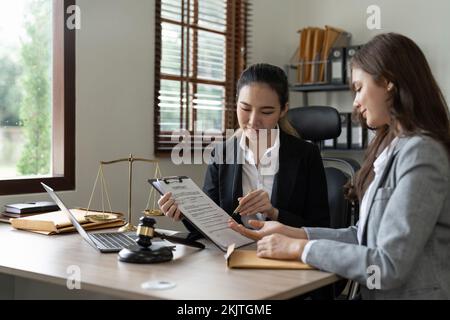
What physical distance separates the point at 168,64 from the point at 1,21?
97 centimetres

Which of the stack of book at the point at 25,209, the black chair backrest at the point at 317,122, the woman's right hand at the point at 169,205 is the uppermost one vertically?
the black chair backrest at the point at 317,122

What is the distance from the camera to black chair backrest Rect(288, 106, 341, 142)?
8.21ft

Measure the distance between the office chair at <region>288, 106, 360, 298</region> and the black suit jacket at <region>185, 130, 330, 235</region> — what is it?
391 mm

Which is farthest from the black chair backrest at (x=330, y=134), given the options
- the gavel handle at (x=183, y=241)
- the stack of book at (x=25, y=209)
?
the stack of book at (x=25, y=209)

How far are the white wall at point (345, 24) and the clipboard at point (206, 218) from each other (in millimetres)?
2110

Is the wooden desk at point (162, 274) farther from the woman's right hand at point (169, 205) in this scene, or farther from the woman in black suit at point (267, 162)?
the woman in black suit at point (267, 162)

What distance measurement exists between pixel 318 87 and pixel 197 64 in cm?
88

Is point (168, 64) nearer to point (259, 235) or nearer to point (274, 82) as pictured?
point (274, 82)

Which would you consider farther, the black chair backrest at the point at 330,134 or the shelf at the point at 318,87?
the shelf at the point at 318,87

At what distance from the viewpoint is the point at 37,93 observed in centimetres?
252

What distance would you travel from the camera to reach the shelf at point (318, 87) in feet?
11.9

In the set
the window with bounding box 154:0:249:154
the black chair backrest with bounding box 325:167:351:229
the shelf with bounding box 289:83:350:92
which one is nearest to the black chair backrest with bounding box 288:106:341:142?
the black chair backrest with bounding box 325:167:351:229

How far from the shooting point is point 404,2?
3539mm
